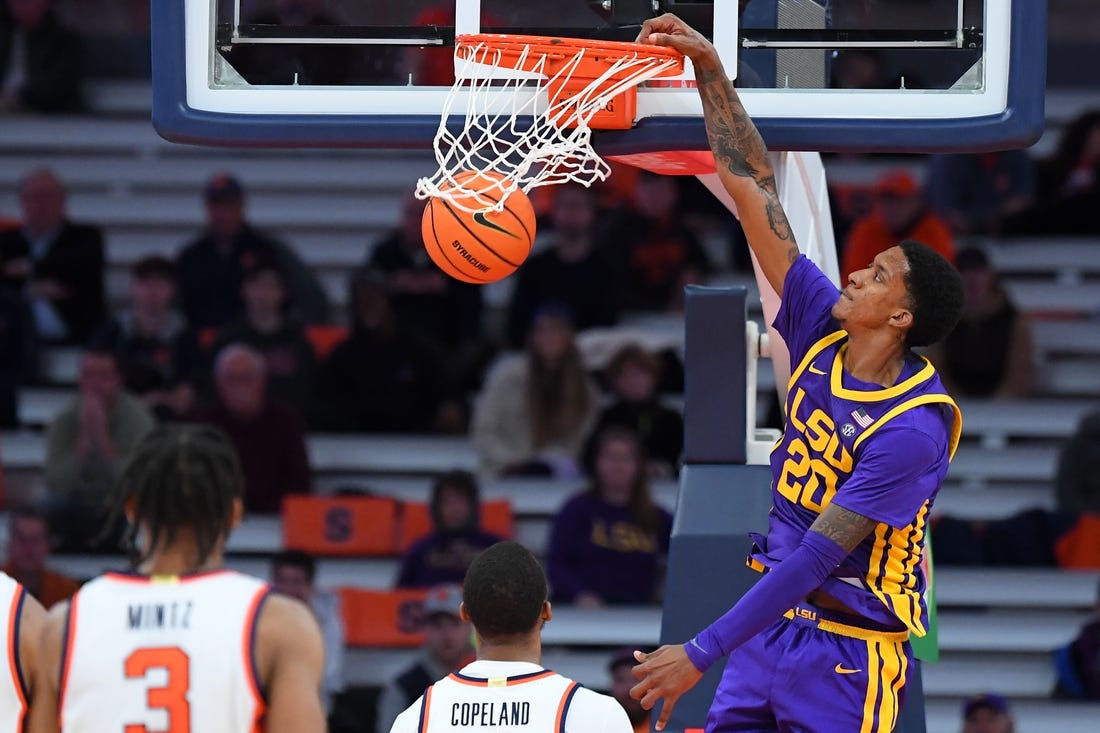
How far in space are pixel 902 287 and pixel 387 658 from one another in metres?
4.81

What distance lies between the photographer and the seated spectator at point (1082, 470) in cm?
847

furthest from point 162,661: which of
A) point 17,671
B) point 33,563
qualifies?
point 33,563

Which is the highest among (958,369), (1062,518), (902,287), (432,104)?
(432,104)

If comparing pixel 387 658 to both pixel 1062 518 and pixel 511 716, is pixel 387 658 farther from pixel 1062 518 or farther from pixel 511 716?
pixel 511 716

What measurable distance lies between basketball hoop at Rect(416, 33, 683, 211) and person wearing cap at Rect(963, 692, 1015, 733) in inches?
131

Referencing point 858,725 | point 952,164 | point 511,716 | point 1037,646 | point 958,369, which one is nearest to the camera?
point 511,716

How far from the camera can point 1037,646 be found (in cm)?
821

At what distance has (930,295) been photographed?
155 inches

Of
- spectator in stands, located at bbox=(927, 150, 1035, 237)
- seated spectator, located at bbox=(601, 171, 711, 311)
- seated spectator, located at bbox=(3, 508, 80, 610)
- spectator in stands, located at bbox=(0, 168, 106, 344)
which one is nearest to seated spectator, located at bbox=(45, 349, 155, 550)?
seated spectator, located at bbox=(3, 508, 80, 610)

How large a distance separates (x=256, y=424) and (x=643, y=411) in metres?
1.83

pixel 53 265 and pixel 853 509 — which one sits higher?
pixel 53 265

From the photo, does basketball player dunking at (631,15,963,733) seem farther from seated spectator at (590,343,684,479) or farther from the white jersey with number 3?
seated spectator at (590,343,684,479)

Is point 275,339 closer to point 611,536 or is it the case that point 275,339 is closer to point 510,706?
point 611,536

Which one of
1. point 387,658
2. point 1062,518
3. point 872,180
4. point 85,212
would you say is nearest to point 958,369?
point 1062,518
